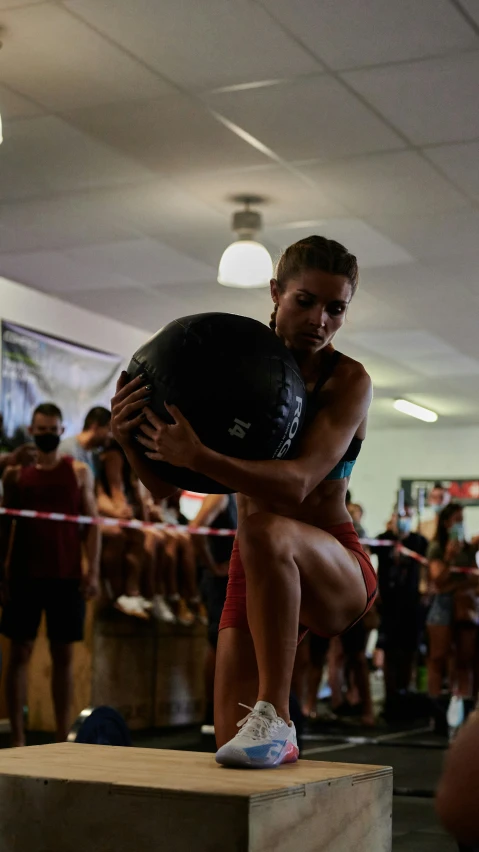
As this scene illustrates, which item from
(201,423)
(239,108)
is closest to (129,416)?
(201,423)

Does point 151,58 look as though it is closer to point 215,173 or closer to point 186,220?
point 215,173

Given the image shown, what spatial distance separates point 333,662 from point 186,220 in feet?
12.1

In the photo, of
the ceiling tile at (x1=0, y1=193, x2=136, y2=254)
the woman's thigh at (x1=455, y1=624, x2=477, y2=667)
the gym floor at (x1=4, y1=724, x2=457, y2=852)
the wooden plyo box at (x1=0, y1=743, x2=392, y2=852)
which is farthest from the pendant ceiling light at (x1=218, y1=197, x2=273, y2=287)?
the wooden plyo box at (x1=0, y1=743, x2=392, y2=852)

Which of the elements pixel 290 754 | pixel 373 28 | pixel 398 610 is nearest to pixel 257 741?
pixel 290 754

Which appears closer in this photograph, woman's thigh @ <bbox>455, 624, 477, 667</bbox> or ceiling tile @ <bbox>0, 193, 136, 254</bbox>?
ceiling tile @ <bbox>0, 193, 136, 254</bbox>

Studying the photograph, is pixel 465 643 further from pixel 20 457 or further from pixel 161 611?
pixel 20 457

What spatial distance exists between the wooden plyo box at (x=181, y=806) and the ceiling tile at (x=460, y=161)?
330 centimetres

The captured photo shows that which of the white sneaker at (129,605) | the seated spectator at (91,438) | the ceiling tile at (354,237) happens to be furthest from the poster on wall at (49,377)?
the ceiling tile at (354,237)

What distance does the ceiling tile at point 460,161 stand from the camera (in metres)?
4.91

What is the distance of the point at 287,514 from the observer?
7.80ft

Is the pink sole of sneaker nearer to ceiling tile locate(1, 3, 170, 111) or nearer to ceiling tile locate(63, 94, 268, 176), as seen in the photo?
ceiling tile locate(1, 3, 170, 111)

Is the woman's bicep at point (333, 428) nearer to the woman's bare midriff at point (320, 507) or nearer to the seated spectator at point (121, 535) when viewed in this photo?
the woman's bare midriff at point (320, 507)

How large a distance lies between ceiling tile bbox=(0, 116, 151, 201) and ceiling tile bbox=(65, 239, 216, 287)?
1.03 m

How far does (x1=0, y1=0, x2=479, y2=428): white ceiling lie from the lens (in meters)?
3.85
